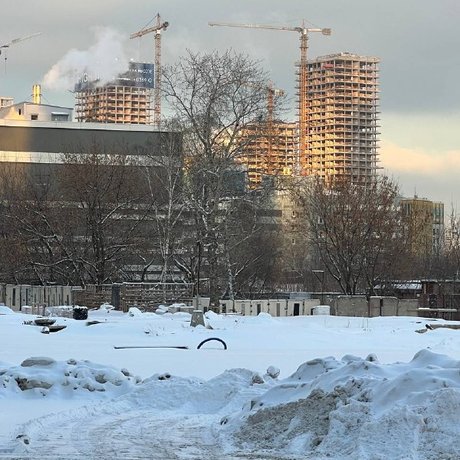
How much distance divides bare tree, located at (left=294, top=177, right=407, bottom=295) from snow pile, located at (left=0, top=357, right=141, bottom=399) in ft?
138

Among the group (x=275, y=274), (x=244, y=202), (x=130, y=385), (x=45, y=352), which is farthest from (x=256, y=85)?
(x=130, y=385)

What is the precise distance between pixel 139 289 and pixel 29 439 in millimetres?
33365

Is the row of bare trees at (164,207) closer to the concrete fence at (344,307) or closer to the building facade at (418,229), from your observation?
the concrete fence at (344,307)

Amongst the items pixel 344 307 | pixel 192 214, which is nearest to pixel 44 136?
pixel 192 214

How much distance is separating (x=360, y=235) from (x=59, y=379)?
43.9 m

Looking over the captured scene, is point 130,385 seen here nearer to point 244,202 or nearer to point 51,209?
point 244,202

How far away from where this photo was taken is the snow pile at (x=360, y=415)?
32.6 ft

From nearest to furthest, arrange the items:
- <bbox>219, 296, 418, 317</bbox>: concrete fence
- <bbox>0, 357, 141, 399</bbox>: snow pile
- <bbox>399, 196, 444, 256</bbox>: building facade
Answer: <bbox>0, 357, 141, 399</bbox>: snow pile, <bbox>219, 296, 418, 317</bbox>: concrete fence, <bbox>399, 196, 444, 256</bbox>: building facade

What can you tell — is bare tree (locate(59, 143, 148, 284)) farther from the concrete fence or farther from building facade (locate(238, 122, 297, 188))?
the concrete fence

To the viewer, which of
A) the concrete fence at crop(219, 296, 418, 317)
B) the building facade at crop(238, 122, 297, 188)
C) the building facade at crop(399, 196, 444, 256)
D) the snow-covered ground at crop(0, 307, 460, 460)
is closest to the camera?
the snow-covered ground at crop(0, 307, 460, 460)

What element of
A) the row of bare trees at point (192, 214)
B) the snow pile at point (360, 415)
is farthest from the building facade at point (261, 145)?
the snow pile at point (360, 415)

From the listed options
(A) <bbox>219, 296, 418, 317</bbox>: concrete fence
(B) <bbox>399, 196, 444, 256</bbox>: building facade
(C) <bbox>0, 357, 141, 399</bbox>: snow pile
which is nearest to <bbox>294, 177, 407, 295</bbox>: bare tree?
(B) <bbox>399, 196, 444, 256</bbox>: building facade

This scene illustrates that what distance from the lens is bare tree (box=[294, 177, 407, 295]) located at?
57.5 meters

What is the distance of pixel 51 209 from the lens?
5719 centimetres
